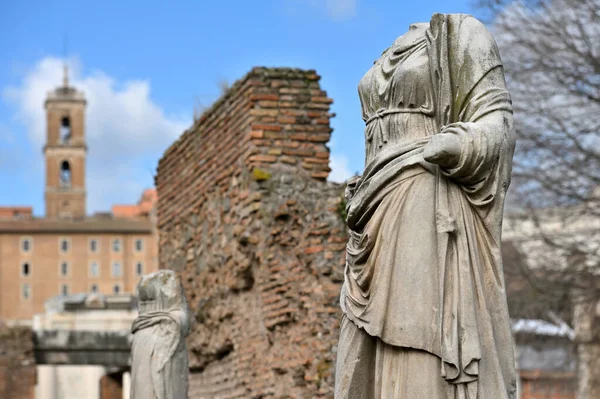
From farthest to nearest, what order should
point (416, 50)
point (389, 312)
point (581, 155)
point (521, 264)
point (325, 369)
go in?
point (521, 264)
point (581, 155)
point (325, 369)
point (416, 50)
point (389, 312)

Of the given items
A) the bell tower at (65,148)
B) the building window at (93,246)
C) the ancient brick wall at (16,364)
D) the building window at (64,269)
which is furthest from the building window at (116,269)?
the ancient brick wall at (16,364)

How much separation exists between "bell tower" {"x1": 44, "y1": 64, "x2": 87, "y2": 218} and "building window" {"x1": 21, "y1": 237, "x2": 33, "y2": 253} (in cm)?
3370

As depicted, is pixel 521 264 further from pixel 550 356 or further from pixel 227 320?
pixel 227 320

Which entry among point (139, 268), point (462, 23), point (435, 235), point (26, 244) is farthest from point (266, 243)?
point (139, 268)

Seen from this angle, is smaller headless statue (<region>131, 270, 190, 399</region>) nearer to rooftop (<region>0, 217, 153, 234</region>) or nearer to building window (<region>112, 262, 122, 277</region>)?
rooftop (<region>0, 217, 153, 234</region>)

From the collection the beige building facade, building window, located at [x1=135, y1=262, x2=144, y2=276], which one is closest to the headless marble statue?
the beige building facade

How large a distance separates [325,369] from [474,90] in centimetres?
737

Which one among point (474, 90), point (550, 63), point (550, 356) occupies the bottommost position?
point (550, 356)

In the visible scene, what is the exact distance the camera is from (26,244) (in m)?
102

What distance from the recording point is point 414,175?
5027 mm

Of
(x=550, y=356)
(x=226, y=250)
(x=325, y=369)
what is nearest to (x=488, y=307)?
(x=325, y=369)

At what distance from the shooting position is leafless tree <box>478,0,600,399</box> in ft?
70.1

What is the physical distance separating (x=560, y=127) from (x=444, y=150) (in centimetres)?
1749

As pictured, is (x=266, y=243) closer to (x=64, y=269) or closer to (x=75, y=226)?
(x=75, y=226)
